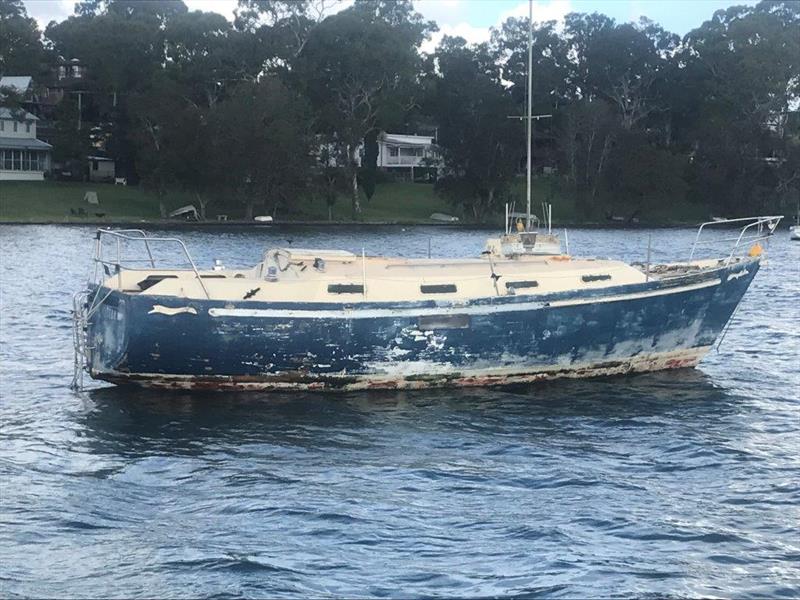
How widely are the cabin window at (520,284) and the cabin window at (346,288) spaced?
3.58 m

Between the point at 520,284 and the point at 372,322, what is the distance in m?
3.84

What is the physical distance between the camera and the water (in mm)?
15477

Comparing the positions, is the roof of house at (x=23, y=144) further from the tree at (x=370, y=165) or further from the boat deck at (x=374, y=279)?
the boat deck at (x=374, y=279)

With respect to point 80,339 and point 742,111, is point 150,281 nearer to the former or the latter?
point 80,339

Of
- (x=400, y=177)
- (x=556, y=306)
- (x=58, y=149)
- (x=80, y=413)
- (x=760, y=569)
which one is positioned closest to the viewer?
(x=760, y=569)

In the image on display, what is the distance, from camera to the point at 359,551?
1633 cm

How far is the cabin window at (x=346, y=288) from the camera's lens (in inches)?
1021

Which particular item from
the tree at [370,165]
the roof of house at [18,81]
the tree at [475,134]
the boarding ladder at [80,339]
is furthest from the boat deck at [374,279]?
the roof of house at [18,81]

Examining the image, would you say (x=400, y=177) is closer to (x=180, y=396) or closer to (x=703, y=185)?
(x=703, y=185)

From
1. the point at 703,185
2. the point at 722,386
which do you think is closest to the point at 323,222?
the point at 703,185

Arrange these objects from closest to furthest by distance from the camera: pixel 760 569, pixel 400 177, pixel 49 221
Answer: pixel 760 569 < pixel 49 221 < pixel 400 177

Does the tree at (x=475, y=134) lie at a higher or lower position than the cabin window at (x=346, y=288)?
higher

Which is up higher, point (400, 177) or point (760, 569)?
point (400, 177)

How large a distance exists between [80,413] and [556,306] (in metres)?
11.1
